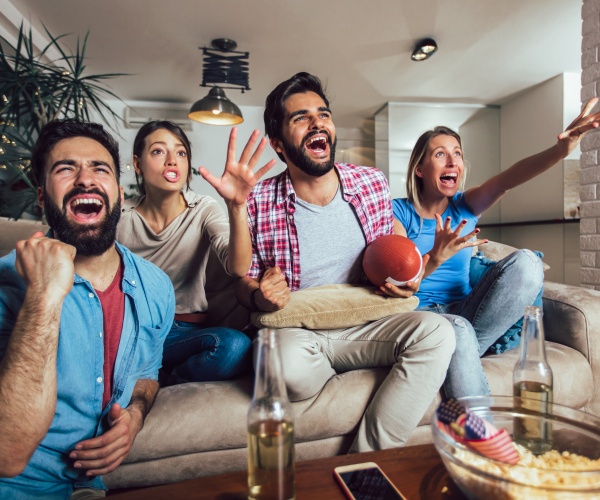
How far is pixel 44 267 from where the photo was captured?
899 mm

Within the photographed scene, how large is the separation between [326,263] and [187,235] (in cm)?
62

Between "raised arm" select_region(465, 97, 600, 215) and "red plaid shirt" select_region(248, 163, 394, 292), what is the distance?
1.66ft

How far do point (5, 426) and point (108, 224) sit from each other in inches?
22.4

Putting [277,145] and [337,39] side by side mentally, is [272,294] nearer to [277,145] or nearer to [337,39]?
[277,145]

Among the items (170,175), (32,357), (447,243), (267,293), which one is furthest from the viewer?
(170,175)

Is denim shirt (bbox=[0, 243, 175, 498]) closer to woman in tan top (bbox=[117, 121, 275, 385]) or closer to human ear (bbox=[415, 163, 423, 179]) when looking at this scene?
woman in tan top (bbox=[117, 121, 275, 385])

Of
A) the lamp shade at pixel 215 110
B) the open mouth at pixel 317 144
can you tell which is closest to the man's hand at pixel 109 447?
the open mouth at pixel 317 144

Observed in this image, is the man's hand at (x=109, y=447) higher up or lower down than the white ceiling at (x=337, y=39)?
lower down

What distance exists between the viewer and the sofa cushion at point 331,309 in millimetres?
1429

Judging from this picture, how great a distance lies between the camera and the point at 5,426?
0.81m

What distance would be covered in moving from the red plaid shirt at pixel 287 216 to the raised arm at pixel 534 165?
0.51 m

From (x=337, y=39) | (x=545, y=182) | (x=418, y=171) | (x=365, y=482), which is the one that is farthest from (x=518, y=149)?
(x=365, y=482)

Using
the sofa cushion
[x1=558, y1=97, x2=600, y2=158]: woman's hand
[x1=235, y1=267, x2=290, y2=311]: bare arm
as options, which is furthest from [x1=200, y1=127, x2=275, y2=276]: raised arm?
[x1=558, y1=97, x2=600, y2=158]: woman's hand

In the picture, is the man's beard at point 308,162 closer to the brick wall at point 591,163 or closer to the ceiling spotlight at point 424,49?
the brick wall at point 591,163
